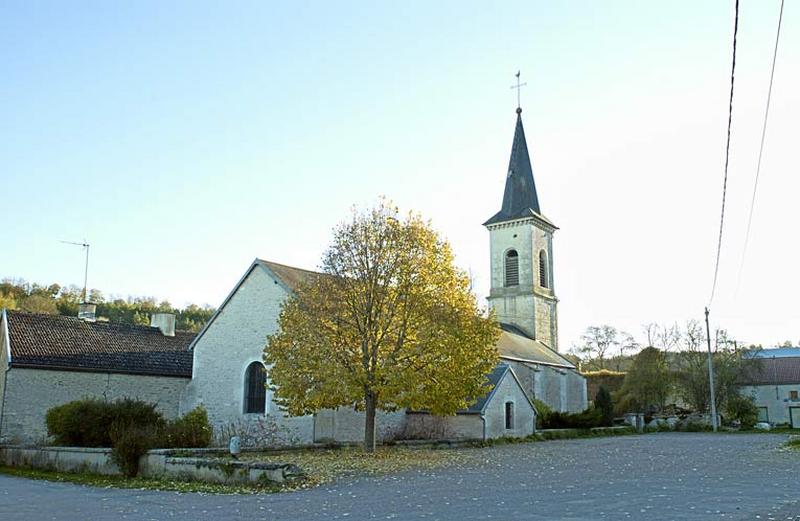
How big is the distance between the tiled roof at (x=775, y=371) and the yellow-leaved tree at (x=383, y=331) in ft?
127

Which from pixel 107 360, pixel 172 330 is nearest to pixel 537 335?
pixel 172 330

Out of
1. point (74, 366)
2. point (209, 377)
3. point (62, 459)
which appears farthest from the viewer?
point (209, 377)

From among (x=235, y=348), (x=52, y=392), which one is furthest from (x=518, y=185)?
(x=52, y=392)

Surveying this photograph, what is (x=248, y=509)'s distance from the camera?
12.0 m

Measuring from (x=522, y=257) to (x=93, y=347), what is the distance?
3103 cm

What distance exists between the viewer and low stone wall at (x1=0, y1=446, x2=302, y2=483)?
1557 cm

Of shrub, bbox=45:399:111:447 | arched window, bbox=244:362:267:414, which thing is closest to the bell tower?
arched window, bbox=244:362:267:414

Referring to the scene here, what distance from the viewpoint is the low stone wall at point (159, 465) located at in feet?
51.1

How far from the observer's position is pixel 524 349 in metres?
45.3

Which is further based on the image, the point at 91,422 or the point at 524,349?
the point at 524,349

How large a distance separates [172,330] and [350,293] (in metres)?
16.1

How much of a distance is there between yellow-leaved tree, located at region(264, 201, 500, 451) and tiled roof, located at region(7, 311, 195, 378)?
34.5ft

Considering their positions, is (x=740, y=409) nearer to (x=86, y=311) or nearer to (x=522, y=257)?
(x=522, y=257)

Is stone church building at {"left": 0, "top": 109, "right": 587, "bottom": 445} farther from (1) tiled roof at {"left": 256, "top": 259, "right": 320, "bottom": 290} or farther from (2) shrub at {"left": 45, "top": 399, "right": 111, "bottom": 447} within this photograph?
(2) shrub at {"left": 45, "top": 399, "right": 111, "bottom": 447}
